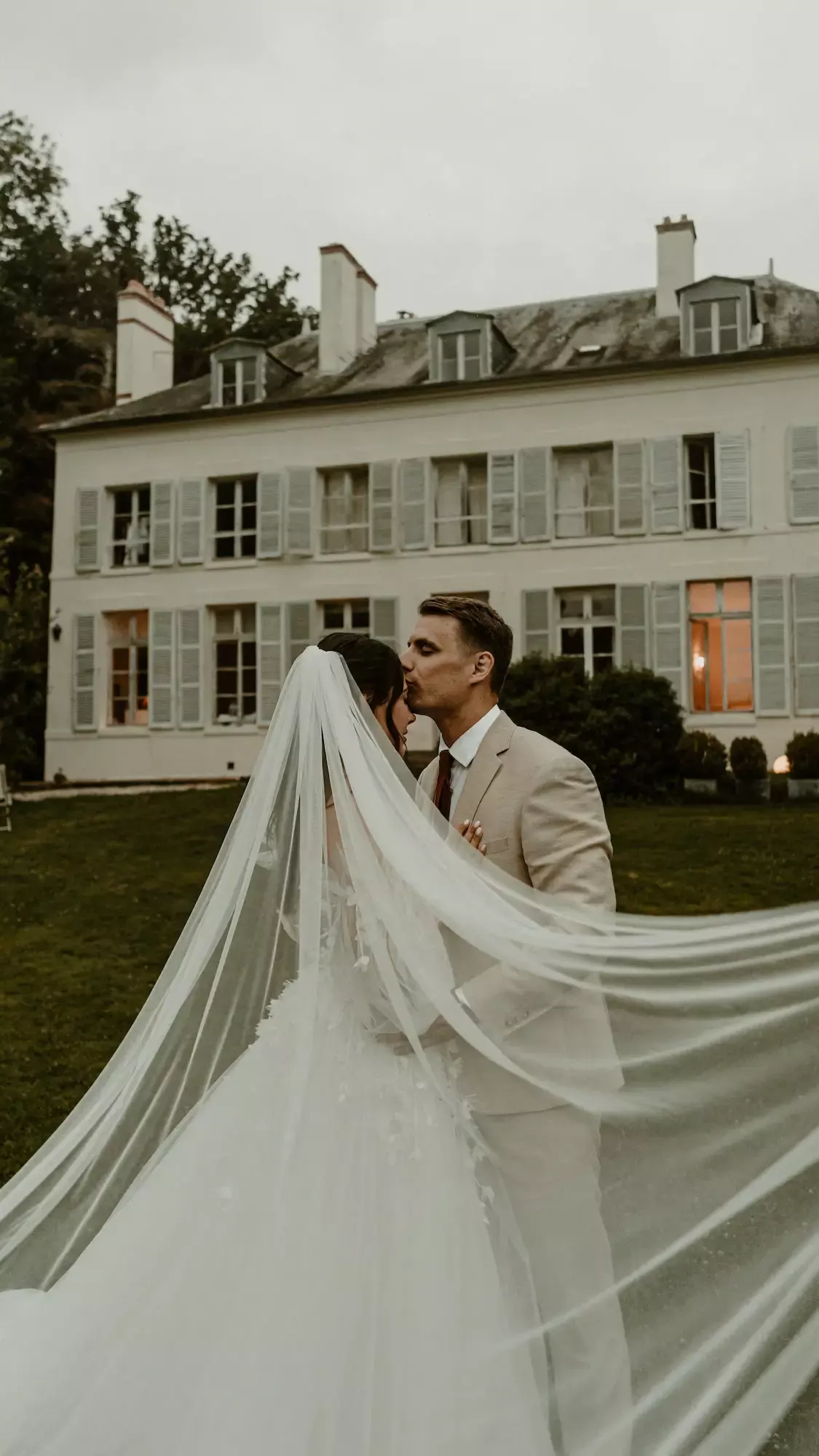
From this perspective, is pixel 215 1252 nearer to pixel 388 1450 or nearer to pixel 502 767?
pixel 388 1450

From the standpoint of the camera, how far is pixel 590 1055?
8.07ft

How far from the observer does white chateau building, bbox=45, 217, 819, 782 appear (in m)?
→ 19.2

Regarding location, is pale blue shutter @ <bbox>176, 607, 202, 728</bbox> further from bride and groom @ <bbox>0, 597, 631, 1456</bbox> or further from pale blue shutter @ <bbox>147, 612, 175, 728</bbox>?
bride and groom @ <bbox>0, 597, 631, 1456</bbox>

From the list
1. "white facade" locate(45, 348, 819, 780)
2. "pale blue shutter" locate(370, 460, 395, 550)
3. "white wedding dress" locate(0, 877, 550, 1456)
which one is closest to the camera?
"white wedding dress" locate(0, 877, 550, 1456)

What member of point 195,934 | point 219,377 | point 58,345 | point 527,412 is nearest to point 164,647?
point 219,377

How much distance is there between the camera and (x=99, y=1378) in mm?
2332

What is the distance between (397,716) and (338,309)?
2143 cm

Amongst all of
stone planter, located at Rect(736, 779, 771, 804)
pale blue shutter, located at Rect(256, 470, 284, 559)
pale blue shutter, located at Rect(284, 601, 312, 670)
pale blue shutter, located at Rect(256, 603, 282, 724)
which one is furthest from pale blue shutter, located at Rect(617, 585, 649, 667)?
pale blue shutter, located at Rect(256, 470, 284, 559)

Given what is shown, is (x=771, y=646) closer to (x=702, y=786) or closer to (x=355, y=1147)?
(x=702, y=786)

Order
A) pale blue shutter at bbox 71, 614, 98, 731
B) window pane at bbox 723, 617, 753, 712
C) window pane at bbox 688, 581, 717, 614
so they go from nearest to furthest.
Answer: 1. window pane at bbox 723, 617, 753, 712
2. window pane at bbox 688, 581, 717, 614
3. pale blue shutter at bbox 71, 614, 98, 731

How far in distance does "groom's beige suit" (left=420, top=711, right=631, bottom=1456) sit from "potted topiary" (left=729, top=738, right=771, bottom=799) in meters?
14.6

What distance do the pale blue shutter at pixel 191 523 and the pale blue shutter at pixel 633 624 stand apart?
8.07 meters

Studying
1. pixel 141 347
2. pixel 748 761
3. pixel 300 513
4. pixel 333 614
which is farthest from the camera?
pixel 141 347

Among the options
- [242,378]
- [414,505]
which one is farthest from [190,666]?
[242,378]
